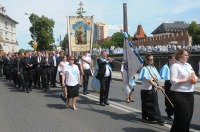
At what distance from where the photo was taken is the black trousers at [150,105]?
24.4ft

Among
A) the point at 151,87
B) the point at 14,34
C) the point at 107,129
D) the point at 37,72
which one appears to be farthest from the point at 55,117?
the point at 14,34

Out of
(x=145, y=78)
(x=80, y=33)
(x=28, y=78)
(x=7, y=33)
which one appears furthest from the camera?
(x=7, y=33)

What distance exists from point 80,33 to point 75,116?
6.18 m

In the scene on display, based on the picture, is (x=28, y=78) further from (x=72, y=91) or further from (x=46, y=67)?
(x=72, y=91)

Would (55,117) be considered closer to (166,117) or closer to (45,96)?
(166,117)

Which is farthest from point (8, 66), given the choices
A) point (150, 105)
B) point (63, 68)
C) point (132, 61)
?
point (150, 105)

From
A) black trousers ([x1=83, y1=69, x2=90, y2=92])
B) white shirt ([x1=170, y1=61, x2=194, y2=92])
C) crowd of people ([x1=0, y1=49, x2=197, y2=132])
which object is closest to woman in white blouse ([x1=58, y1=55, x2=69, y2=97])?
crowd of people ([x1=0, y1=49, x2=197, y2=132])

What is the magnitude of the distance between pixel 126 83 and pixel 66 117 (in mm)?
3127

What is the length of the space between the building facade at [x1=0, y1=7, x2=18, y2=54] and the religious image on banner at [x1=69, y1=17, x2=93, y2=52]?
60.4 m

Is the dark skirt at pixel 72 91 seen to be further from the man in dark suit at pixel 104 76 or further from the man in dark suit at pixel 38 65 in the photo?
the man in dark suit at pixel 38 65

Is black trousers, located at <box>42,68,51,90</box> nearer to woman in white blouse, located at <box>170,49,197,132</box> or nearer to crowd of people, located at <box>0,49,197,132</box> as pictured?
crowd of people, located at <box>0,49,197,132</box>

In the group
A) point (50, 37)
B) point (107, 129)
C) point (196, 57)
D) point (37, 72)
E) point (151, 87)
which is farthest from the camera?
point (50, 37)

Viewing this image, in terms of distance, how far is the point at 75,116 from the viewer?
8.49 metres

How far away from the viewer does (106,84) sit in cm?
1015
